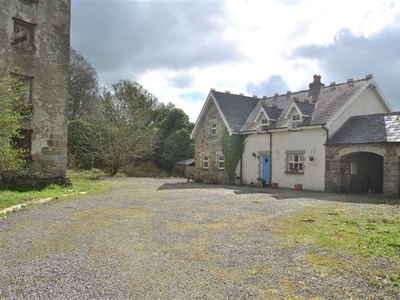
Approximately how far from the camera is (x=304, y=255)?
7.25m

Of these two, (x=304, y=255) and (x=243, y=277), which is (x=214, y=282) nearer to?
(x=243, y=277)

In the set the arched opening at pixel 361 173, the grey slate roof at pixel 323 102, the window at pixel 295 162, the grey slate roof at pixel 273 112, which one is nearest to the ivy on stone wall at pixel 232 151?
the grey slate roof at pixel 323 102

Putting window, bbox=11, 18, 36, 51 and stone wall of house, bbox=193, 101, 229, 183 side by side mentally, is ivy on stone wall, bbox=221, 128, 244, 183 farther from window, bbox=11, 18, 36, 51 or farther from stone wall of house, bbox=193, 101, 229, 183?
window, bbox=11, 18, 36, 51

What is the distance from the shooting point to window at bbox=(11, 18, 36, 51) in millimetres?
18578

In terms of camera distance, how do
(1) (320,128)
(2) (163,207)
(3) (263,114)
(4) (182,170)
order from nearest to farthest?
(2) (163,207) → (1) (320,128) → (3) (263,114) → (4) (182,170)

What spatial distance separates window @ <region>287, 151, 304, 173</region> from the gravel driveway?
465 inches

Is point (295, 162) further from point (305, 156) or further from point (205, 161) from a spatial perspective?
point (205, 161)

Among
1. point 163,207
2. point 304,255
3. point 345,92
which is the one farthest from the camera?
point 345,92

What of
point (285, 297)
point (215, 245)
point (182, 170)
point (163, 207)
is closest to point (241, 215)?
point (163, 207)

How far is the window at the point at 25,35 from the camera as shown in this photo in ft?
61.0

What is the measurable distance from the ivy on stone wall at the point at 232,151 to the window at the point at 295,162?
4558 mm

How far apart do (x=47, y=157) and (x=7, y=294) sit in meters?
15.0

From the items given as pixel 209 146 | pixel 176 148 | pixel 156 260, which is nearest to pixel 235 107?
pixel 209 146

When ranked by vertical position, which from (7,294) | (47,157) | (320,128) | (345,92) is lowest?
(7,294)
